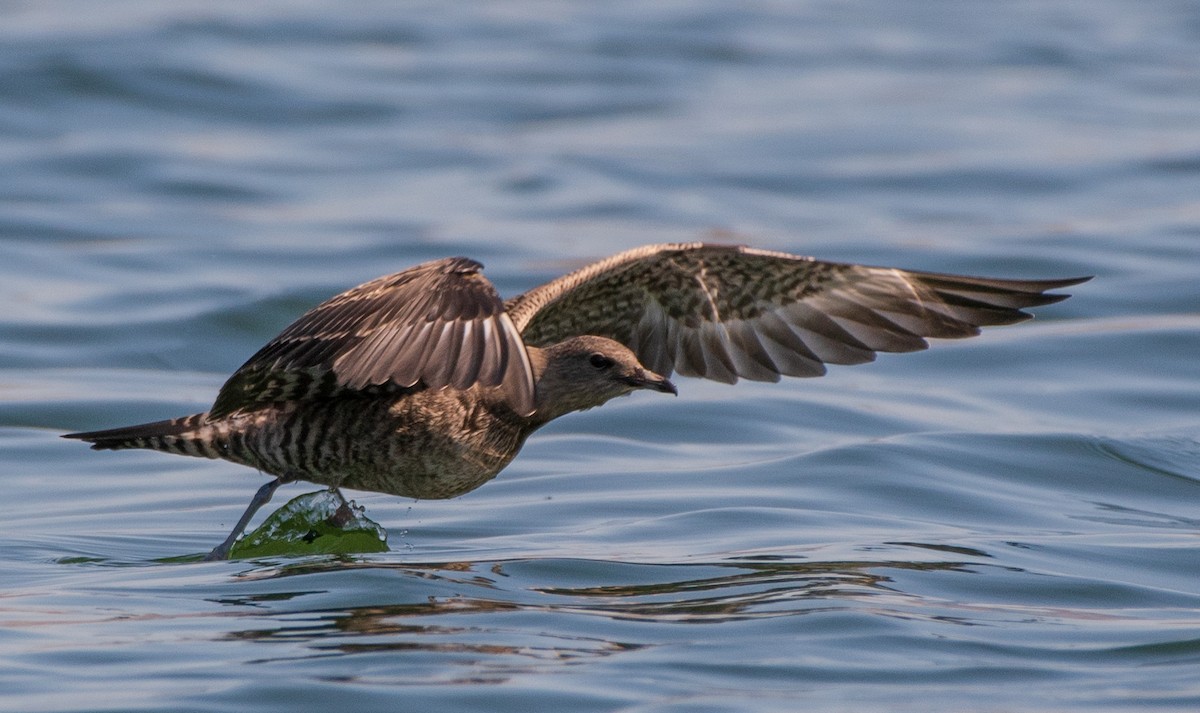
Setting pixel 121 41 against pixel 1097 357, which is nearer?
pixel 1097 357

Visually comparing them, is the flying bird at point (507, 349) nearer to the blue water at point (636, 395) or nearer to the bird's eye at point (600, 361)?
the bird's eye at point (600, 361)

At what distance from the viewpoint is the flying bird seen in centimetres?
682

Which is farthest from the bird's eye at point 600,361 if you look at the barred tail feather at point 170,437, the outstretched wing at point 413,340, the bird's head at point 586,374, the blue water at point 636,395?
the barred tail feather at point 170,437

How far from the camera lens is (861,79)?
22094 millimetres

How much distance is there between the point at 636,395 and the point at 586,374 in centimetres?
388

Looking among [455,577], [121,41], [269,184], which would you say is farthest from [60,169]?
[455,577]

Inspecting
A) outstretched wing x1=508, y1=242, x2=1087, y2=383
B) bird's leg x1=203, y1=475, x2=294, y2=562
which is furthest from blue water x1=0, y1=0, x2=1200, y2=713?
outstretched wing x1=508, y1=242, x2=1087, y2=383

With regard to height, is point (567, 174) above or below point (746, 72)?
below

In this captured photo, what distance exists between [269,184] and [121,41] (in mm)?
4602

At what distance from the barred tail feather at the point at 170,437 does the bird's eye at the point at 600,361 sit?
1562mm

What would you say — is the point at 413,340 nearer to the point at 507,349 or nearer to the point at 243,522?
the point at 507,349

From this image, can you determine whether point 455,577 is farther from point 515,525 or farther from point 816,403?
point 816,403

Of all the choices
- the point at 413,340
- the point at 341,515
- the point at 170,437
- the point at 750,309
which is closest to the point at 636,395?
the point at 750,309

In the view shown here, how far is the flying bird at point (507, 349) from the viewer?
682cm
